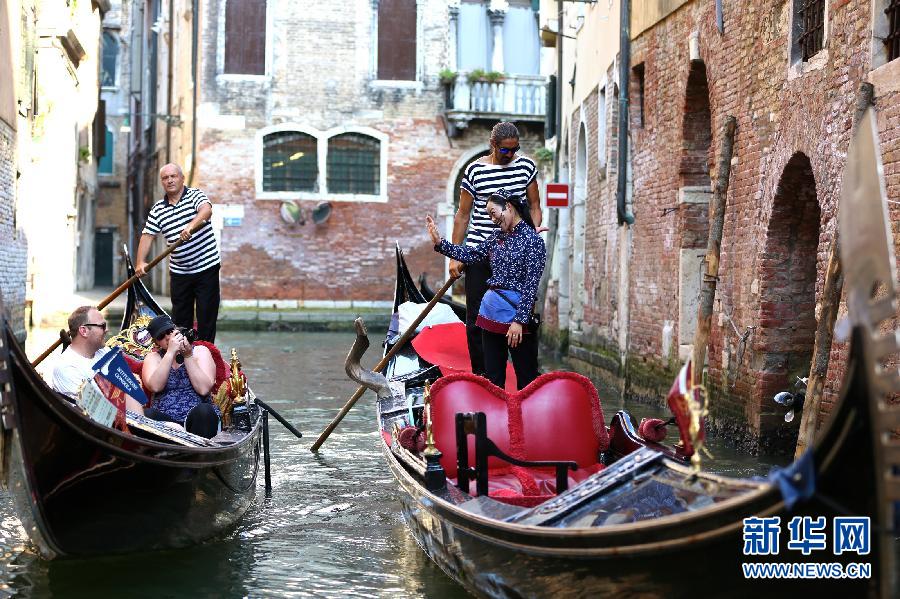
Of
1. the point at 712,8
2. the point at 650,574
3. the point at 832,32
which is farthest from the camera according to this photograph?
the point at 712,8

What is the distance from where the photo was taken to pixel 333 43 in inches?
591

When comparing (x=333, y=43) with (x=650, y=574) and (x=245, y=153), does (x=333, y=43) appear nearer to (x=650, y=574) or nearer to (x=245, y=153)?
(x=245, y=153)

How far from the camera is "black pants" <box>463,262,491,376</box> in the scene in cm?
439

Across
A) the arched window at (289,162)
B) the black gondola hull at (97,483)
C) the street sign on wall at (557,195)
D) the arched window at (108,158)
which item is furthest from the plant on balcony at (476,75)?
the black gondola hull at (97,483)

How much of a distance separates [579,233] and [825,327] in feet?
19.9

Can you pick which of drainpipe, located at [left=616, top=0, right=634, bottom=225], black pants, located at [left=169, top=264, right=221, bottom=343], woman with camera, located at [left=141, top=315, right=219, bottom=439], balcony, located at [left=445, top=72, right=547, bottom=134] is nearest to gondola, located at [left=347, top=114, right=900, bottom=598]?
woman with camera, located at [left=141, top=315, right=219, bottom=439]

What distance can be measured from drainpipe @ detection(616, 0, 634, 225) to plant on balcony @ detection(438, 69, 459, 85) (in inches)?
286

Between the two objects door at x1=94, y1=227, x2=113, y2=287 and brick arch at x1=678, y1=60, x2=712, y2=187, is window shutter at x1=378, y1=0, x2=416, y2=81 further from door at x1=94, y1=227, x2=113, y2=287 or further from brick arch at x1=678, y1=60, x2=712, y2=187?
door at x1=94, y1=227, x2=113, y2=287

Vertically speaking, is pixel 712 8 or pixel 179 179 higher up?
pixel 712 8

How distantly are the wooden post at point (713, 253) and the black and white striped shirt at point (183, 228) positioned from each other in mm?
2036

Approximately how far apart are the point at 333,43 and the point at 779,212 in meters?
10.4

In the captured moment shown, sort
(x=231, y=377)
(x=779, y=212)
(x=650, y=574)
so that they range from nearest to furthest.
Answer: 1. (x=650, y=574)
2. (x=231, y=377)
3. (x=779, y=212)

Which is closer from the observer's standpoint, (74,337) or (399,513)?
(74,337)

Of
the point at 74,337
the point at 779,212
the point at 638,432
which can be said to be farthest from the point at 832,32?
the point at 74,337
